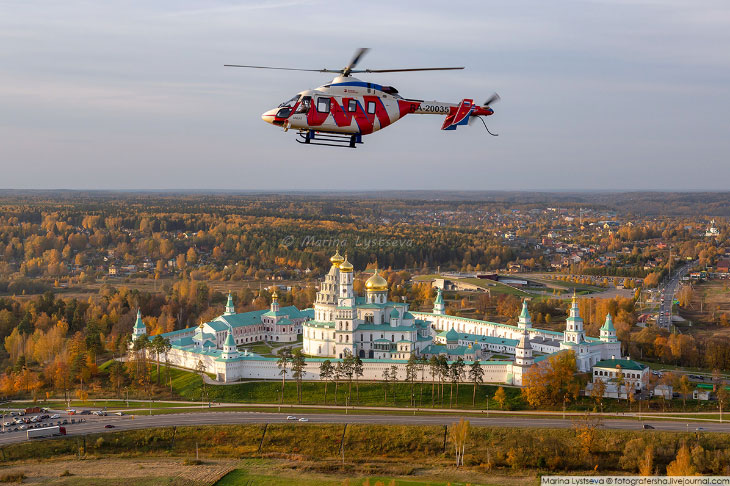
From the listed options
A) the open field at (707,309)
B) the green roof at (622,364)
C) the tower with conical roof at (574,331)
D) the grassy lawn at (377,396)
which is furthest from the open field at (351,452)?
the open field at (707,309)

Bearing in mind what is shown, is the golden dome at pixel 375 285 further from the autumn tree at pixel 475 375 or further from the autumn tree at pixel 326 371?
the autumn tree at pixel 475 375

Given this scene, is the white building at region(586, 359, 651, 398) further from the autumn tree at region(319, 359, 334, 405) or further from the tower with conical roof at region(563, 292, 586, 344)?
the autumn tree at region(319, 359, 334, 405)

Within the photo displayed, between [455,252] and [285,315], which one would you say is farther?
[455,252]

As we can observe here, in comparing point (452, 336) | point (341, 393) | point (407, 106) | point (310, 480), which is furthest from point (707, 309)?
point (407, 106)

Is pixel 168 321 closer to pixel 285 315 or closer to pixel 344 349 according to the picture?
pixel 285 315

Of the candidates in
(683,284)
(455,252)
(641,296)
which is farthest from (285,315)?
(455,252)
